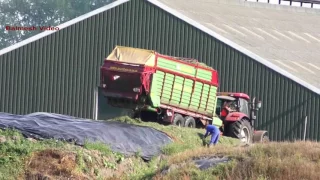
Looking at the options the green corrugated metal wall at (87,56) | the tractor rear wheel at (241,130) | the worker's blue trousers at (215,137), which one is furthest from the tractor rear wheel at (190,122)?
the green corrugated metal wall at (87,56)

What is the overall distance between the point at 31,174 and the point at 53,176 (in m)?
0.50

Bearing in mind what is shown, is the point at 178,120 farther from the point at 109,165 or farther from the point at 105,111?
the point at 105,111

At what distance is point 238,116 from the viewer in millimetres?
29891

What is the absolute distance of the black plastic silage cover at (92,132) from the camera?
2067 cm

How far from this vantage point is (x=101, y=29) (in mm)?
37875

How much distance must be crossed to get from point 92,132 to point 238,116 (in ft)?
31.2

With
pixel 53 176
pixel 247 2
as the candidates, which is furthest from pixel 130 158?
pixel 247 2

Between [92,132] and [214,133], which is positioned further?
[214,133]

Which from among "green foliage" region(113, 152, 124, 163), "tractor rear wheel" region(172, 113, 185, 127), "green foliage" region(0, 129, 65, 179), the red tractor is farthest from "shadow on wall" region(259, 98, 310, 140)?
"green foliage" region(0, 129, 65, 179)

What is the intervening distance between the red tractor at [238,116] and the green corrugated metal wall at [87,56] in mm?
5542

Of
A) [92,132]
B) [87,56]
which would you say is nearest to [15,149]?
[92,132]

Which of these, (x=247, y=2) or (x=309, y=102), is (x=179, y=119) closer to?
(x=309, y=102)

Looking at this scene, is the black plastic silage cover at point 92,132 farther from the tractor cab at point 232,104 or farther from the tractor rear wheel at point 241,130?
the tractor cab at point 232,104

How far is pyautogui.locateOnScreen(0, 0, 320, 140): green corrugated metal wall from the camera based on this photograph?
3712 centimetres
